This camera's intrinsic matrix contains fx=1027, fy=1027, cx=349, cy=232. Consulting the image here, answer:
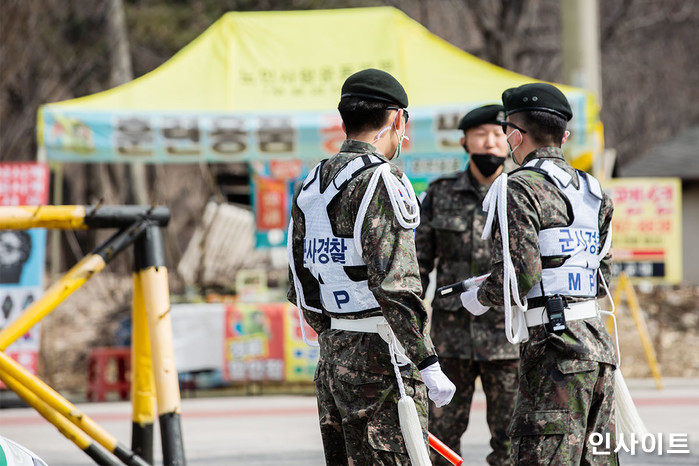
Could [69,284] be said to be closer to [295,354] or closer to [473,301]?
[473,301]

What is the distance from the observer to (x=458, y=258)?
17.7ft

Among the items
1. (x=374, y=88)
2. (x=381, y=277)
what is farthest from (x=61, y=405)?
(x=374, y=88)

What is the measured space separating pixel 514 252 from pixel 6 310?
22.3 ft

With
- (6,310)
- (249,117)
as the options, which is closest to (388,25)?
(249,117)

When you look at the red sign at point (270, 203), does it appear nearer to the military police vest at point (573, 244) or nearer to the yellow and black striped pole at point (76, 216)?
the yellow and black striped pole at point (76, 216)

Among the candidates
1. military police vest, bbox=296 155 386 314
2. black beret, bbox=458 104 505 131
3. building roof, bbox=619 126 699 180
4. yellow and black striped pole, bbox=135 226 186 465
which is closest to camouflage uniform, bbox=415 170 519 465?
black beret, bbox=458 104 505 131

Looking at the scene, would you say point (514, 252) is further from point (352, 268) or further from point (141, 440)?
point (141, 440)

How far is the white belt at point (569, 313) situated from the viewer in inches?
156

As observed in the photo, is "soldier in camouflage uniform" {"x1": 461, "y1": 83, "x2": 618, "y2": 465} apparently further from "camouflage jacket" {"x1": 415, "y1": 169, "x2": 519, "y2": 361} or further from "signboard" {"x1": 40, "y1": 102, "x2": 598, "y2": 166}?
"signboard" {"x1": 40, "y1": 102, "x2": 598, "y2": 166}

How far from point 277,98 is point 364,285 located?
768 cm

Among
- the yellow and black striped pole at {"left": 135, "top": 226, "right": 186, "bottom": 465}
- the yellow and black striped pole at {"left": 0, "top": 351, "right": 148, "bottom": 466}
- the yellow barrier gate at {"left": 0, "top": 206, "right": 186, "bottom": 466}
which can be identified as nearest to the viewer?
the yellow and black striped pole at {"left": 0, "top": 351, "right": 148, "bottom": 466}

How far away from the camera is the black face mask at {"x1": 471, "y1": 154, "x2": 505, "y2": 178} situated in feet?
17.8

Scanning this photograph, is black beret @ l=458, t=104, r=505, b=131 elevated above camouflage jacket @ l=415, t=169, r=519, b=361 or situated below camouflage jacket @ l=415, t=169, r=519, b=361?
above

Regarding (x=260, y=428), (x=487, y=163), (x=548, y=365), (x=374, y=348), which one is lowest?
(x=260, y=428)
